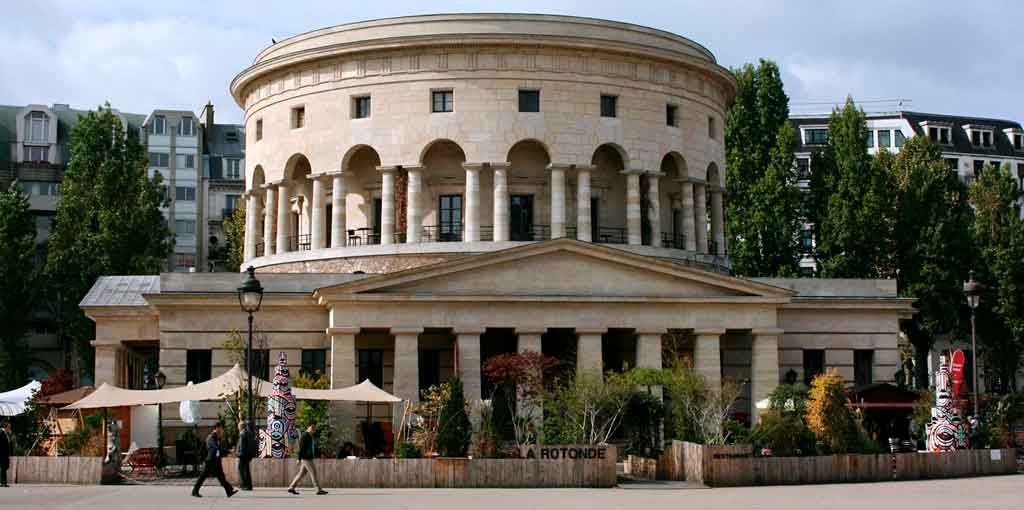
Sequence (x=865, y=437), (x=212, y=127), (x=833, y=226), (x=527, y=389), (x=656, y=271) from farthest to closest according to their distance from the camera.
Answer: (x=212, y=127)
(x=833, y=226)
(x=656, y=271)
(x=527, y=389)
(x=865, y=437)

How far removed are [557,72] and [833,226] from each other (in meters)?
24.7

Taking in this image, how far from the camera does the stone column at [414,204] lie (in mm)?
63562

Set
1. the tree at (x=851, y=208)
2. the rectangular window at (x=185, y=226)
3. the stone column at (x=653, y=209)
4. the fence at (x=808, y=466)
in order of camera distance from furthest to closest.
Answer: the rectangular window at (x=185, y=226)
the tree at (x=851, y=208)
the stone column at (x=653, y=209)
the fence at (x=808, y=466)

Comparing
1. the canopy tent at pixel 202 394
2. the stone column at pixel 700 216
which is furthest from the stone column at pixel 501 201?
A: the canopy tent at pixel 202 394

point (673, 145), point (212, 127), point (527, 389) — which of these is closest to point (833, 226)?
point (673, 145)

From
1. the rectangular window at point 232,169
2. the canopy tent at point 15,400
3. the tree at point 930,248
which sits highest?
the rectangular window at point 232,169

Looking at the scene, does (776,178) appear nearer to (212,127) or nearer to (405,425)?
(405,425)

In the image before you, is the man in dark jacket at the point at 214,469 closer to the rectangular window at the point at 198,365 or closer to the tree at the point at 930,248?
the rectangular window at the point at 198,365

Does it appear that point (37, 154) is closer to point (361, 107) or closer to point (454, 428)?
point (361, 107)

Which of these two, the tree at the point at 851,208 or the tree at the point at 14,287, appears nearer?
the tree at the point at 851,208

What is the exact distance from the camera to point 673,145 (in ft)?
220

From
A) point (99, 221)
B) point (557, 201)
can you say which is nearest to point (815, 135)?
point (557, 201)

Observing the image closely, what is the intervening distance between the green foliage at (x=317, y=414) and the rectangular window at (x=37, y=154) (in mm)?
55689

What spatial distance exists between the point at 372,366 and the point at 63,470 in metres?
19.1
